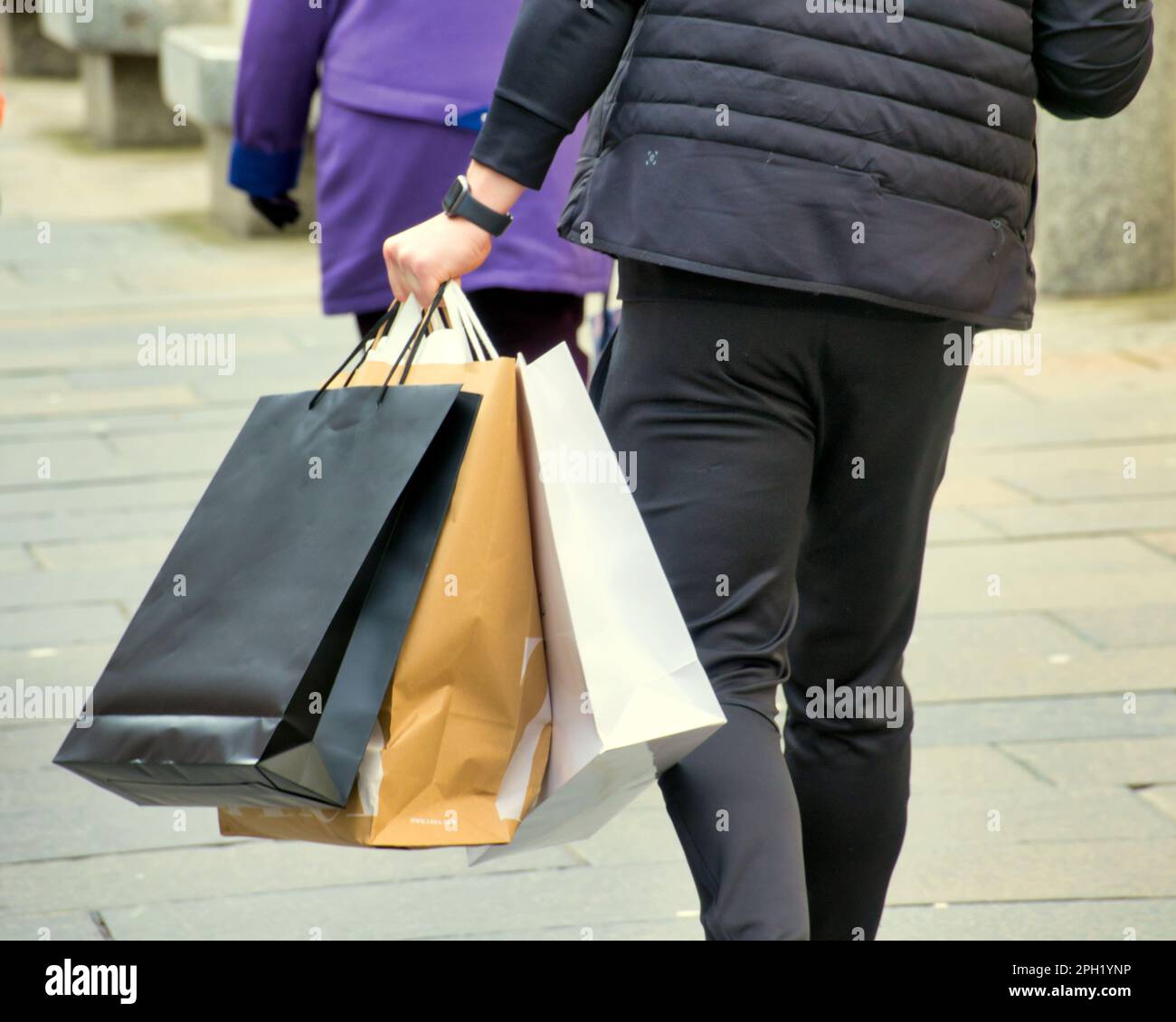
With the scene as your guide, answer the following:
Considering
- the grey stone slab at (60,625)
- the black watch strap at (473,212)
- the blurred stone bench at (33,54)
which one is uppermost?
the black watch strap at (473,212)

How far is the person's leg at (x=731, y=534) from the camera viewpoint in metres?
1.97

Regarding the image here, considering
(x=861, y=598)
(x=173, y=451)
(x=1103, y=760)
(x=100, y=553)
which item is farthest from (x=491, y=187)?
(x=173, y=451)

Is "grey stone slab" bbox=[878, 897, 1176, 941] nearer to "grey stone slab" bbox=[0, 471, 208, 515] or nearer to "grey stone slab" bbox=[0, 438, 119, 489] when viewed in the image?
"grey stone slab" bbox=[0, 471, 208, 515]

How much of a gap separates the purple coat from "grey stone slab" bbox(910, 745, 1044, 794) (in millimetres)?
1050

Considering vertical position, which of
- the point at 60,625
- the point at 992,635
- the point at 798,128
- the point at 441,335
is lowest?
the point at 60,625

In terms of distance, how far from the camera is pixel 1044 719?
12.2 ft

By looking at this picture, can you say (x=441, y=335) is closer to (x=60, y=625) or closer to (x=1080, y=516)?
(x=60, y=625)

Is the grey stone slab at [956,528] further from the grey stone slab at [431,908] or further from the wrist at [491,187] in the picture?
the wrist at [491,187]

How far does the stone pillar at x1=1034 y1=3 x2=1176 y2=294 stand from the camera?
7.59 metres

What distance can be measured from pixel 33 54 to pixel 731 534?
1443 cm

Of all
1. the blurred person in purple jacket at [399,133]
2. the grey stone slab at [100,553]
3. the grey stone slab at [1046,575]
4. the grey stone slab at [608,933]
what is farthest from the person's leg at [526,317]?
the grey stone slab at [100,553]

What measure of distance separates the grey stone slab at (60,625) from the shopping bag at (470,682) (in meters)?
2.36
